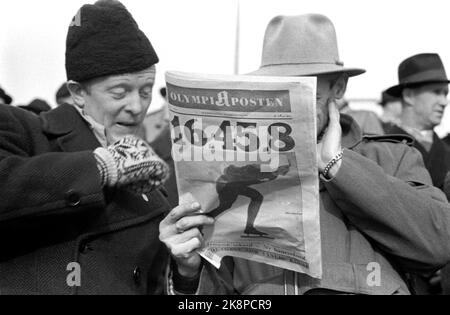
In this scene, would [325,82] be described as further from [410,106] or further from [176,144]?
[410,106]

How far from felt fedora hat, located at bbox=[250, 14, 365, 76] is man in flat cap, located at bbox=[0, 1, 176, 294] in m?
0.52

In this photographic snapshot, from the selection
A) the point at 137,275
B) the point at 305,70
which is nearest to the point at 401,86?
the point at 305,70

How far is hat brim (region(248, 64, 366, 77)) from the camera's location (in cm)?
291

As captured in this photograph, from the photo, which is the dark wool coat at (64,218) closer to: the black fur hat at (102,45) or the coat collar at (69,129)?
the coat collar at (69,129)

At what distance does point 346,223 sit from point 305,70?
24.2 inches

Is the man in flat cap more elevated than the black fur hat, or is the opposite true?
the black fur hat

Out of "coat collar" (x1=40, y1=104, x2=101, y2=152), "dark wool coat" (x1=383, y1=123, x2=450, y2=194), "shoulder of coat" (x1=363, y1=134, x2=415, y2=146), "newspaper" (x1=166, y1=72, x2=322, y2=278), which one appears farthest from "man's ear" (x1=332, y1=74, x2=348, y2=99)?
"dark wool coat" (x1=383, y1=123, x2=450, y2=194)

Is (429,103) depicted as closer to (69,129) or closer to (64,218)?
→ (69,129)

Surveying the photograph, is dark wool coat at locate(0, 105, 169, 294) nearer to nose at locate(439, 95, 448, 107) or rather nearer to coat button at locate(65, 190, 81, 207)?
coat button at locate(65, 190, 81, 207)

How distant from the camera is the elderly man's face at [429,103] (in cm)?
545

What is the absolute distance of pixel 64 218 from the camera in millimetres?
2533

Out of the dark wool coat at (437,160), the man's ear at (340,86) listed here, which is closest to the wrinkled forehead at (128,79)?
the man's ear at (340,86)

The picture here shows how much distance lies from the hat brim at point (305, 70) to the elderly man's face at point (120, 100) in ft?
1.62

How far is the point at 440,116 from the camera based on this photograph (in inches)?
215
